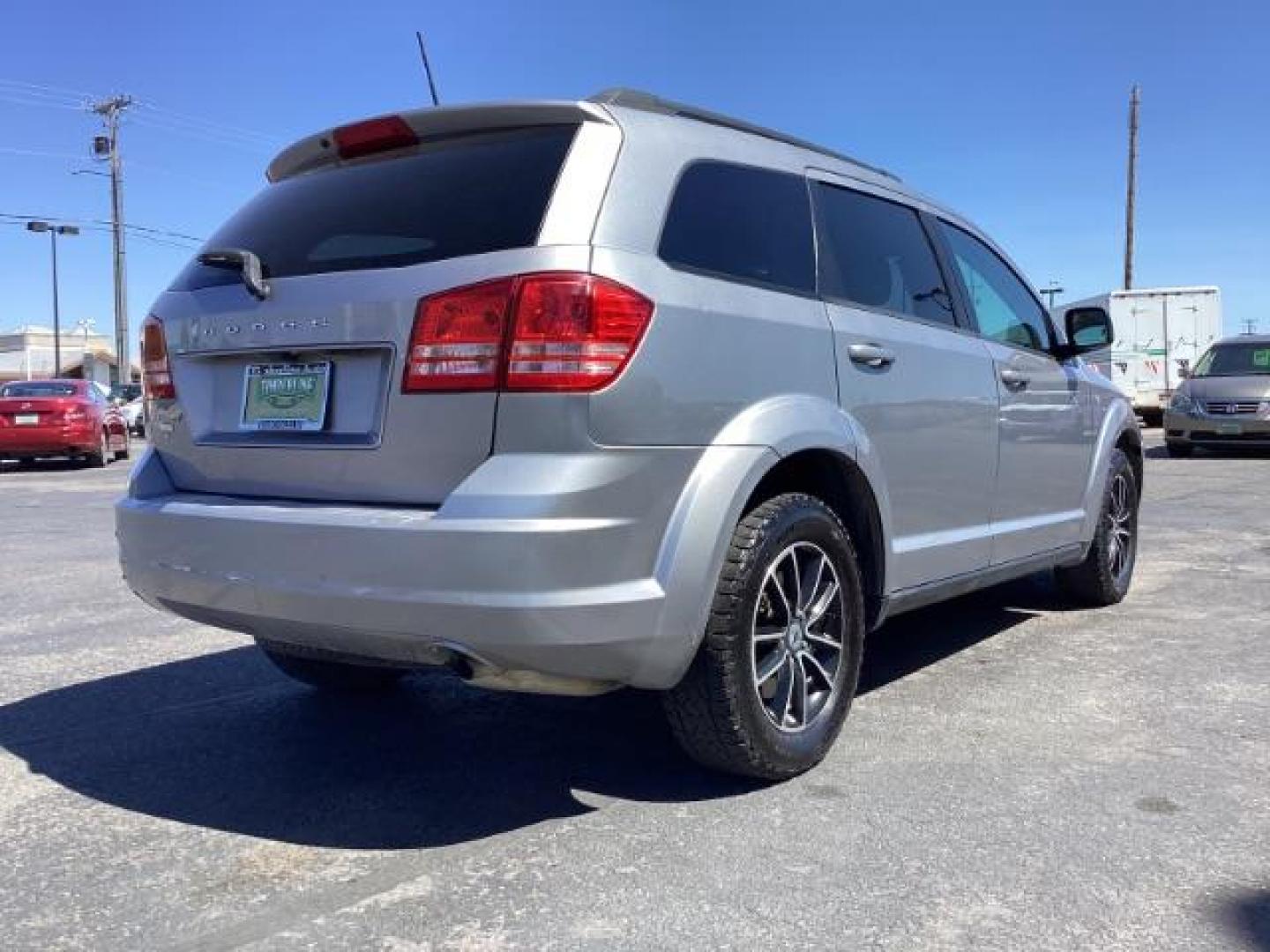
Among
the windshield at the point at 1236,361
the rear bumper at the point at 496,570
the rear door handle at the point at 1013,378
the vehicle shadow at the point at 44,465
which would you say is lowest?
the vehicle shadow at the point at 44,465

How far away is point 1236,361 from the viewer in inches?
664

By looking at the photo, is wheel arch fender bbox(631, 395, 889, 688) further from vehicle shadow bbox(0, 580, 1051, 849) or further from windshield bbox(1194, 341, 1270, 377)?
windshield bbox(1194, 341, 1270, 377)

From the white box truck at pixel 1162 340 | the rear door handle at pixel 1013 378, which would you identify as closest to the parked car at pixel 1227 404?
the white box truck at pixel 1162 340

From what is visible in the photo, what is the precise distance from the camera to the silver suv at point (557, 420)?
108 inches

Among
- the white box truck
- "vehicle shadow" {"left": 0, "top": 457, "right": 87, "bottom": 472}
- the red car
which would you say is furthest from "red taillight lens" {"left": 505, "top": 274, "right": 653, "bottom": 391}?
the white box truck

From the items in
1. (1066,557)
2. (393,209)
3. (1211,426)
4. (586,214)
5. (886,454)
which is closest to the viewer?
(586,214)

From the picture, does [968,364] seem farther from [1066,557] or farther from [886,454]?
[1066,557]

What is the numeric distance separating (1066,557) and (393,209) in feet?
11.5

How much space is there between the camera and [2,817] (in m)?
3.21

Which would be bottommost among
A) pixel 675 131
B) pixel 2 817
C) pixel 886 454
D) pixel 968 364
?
pixel 2 817

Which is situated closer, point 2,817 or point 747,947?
point 747,947

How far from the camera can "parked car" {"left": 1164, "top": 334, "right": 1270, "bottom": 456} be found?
15.7 m

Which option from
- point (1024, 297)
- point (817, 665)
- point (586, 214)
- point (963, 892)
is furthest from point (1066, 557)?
point (586, 214)

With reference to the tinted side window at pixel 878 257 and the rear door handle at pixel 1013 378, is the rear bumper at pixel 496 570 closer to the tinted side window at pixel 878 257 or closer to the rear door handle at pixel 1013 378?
the tinted side window at pixel 878 257
